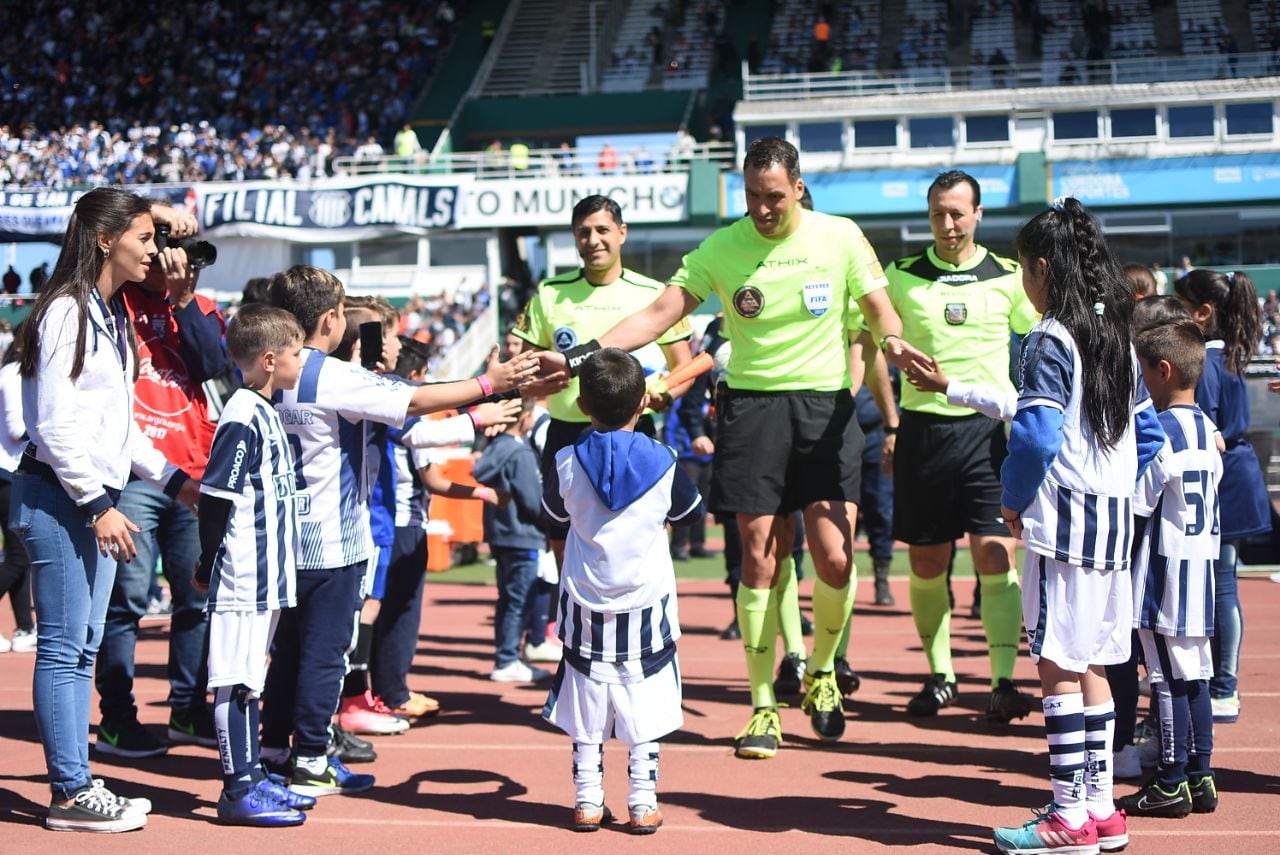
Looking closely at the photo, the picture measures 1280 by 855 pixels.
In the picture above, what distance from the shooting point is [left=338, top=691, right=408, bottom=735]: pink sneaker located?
6.66 m

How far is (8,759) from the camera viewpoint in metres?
6.05

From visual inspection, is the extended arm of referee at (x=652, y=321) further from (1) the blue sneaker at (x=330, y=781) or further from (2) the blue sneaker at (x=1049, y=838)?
(2) the blue sneaker at (x=1049, y=838)

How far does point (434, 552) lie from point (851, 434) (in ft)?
27.3

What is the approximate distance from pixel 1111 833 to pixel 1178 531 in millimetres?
1204

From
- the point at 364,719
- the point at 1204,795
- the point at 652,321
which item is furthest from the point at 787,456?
the point at 364,719

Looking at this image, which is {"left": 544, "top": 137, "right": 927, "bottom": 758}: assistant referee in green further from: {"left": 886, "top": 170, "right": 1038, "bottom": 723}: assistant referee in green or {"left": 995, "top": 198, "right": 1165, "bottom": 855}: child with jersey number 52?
{"left": 995, "top": 198, "right": 1165, "bottom": 855}: child with jersey number 52

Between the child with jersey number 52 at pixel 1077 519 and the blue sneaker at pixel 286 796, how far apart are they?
7.98ft

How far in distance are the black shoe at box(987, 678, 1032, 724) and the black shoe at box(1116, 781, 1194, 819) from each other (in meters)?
1.46

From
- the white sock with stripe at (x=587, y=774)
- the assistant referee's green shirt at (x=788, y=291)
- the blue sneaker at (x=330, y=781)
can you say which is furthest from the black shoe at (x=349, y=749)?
the assistant referee's green shirt at (x=788, y=291)

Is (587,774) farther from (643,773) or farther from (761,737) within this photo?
(761,737)

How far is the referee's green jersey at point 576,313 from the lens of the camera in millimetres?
6832

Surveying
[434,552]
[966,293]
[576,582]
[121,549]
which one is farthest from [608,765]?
[434,552]

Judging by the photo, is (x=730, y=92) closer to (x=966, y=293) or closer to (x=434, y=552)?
(x=434, y=552)

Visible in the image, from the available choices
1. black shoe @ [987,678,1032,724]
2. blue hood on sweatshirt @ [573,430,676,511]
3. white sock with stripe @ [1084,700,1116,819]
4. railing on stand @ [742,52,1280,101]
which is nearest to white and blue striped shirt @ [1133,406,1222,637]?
white sock with stripe @ [1084,700,1116,819]
